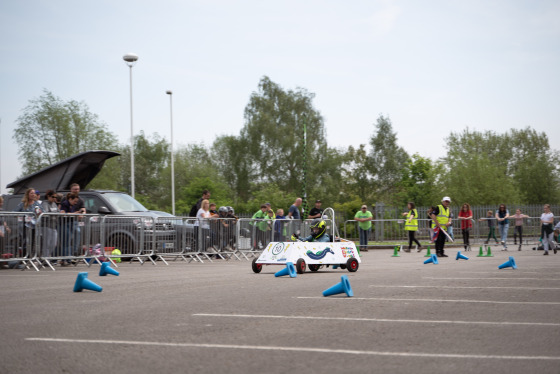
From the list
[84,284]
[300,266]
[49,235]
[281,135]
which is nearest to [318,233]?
[300,266]

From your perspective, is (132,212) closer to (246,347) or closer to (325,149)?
(246,347)

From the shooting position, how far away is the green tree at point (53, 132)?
191 feet

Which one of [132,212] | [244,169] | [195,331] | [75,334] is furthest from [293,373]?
[244,169]

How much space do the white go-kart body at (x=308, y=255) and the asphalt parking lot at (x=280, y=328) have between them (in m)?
3.00

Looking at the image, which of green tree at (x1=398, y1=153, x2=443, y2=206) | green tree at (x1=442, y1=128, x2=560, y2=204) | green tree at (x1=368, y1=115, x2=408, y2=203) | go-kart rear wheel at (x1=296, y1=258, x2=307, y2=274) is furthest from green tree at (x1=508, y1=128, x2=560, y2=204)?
go-kart rear wheel at (x1=296, y1=258, x2=307, y2=274)

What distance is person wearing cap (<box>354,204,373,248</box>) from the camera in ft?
101

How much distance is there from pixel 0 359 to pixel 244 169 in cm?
7044

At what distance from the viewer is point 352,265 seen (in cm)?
1480

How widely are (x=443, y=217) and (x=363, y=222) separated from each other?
7.45 metres

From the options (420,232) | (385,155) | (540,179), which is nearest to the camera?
(420,232)

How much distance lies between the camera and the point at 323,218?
1602 centimetres

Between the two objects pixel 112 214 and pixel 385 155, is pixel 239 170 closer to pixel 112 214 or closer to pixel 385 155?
pixel 385 155

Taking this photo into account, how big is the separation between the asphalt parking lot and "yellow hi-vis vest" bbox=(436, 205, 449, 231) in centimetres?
1269

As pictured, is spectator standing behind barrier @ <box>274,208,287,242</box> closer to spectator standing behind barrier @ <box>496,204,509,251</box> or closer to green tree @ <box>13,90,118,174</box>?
spectator standing behind barrier @ <box>496,204,509,251</box>
